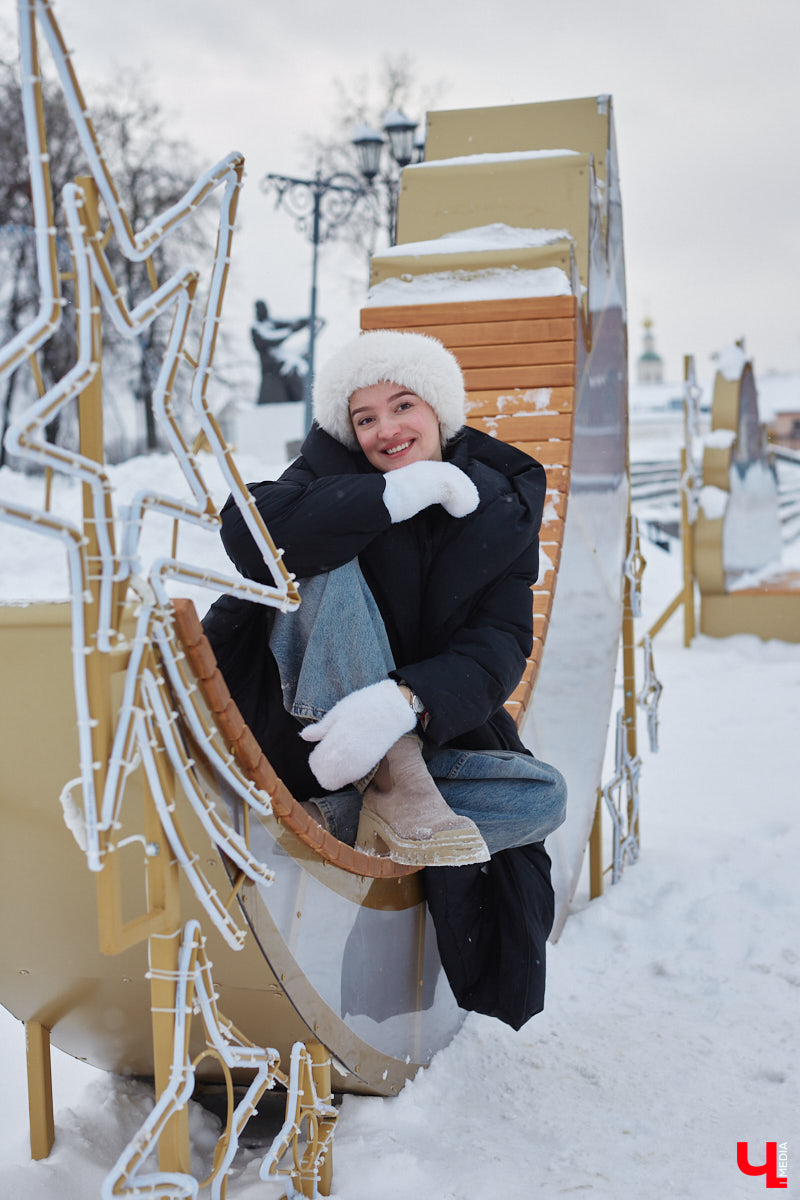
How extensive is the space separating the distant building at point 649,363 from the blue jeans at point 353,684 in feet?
284

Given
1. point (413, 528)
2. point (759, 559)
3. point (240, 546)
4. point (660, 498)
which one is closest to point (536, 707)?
point (413, 528)

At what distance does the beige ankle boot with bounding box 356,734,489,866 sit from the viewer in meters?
2.04

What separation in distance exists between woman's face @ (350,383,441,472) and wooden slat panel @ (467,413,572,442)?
129 centimetres

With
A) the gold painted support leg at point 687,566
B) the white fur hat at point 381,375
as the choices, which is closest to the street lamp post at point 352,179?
the gold painted support leg at point 687,566

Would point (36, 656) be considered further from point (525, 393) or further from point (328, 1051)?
point (525, 393)

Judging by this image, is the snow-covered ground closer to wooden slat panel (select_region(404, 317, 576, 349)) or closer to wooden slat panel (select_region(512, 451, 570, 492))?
wooden slat panel (select_region(512, 451, 570, 492))

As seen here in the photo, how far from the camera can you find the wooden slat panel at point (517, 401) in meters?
3.68

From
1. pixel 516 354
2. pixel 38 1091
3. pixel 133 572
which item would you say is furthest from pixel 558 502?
pixel 133 572

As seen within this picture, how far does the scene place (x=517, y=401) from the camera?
3.75m

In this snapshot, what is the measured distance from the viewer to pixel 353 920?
221cm

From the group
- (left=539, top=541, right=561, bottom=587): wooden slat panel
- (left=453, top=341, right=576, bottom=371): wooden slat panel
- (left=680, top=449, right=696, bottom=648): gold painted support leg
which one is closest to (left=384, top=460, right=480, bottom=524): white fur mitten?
(left=539, top=541, right=561, bottom=587): wooden slat panel

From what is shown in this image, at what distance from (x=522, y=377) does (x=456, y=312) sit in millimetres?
313

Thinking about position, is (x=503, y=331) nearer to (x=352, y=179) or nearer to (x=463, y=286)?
(x=463, y=286)

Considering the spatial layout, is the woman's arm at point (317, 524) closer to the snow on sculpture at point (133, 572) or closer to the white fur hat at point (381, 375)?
the white fur hat at point (381, 375)
